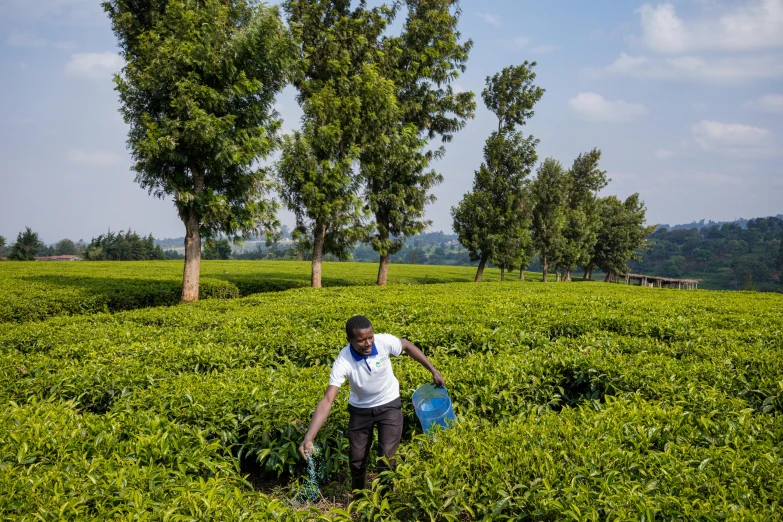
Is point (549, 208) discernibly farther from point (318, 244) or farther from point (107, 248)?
point (107, 248)

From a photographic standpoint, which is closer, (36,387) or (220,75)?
(36,387)

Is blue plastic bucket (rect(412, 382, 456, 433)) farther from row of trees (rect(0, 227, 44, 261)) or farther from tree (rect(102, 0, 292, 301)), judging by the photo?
row of trees (rect(0, 227, 44, 261))

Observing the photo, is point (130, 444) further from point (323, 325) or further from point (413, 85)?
point (413, 85)

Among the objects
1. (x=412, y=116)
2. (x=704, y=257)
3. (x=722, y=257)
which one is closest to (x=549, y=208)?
(x=412, y=116)

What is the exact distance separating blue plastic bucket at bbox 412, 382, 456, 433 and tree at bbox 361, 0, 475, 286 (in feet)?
52.6

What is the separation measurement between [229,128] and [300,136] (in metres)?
3.29

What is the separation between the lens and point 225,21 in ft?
48.3

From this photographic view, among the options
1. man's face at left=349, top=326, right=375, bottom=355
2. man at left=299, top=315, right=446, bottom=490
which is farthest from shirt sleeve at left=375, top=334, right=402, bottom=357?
man's face at left=349, top=326, right=375, bottom=355

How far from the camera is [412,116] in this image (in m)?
22.6

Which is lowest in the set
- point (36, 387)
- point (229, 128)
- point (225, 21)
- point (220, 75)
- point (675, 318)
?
point (36, 387)

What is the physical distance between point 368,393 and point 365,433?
0.45 metres

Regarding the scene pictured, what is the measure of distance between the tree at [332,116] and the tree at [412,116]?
114cm

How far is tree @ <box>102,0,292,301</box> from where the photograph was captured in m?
13.9

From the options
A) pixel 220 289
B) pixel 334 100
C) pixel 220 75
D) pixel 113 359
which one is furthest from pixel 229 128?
pixel 113 359
